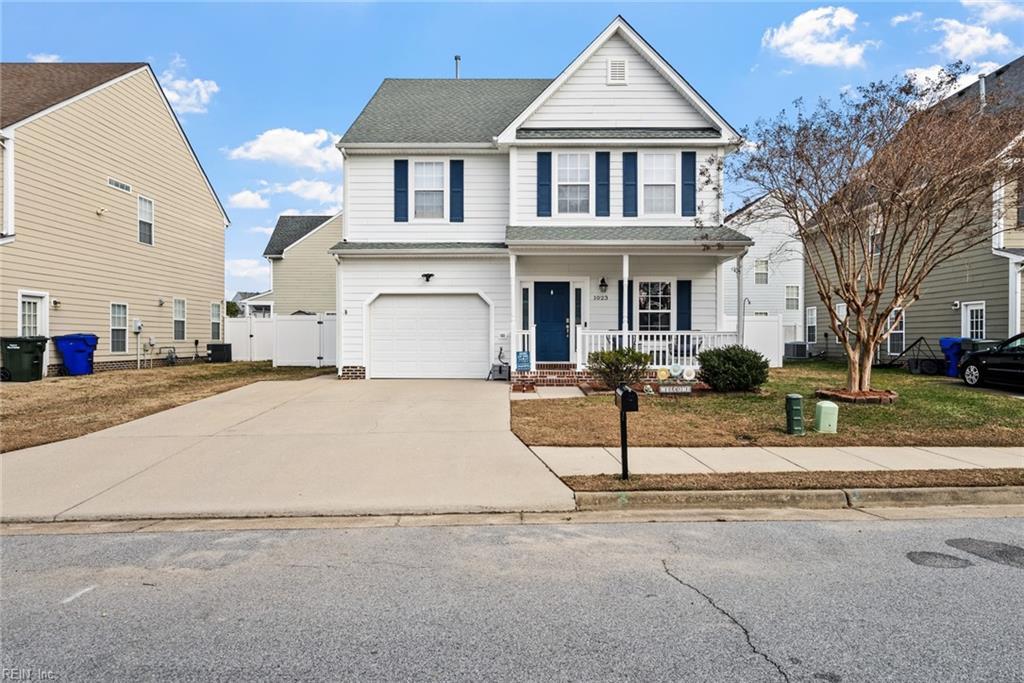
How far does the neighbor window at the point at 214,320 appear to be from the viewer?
2539cm

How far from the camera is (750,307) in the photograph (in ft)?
98.7

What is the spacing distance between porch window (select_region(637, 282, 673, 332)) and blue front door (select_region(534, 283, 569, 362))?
2.08 m

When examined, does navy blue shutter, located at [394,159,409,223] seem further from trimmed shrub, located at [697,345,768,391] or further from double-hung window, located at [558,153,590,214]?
trimmed shrub, located at [697,345,768,391]

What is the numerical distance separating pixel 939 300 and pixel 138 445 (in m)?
22.7

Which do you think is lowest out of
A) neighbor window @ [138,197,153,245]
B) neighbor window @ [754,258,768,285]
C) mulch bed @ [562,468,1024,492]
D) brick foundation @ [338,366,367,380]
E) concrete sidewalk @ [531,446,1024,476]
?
mulch bed @ [562,468,1024,492]

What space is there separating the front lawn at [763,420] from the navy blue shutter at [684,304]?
12.2ft

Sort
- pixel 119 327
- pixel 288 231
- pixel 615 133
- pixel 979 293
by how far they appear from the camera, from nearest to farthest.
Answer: pixel 615 133 → pixel 979 293 → pixel 119 327 → pixel 288 231

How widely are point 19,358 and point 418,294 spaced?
9.85m

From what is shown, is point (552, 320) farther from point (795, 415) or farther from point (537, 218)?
point (795, 415)

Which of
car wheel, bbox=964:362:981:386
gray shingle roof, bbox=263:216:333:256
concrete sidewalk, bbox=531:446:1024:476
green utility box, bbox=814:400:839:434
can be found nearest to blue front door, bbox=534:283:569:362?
green utility box, bbox=814:400:839:434

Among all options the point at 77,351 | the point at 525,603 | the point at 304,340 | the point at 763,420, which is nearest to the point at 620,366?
the point at 763,420

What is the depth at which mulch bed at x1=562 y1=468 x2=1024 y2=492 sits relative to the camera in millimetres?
6418

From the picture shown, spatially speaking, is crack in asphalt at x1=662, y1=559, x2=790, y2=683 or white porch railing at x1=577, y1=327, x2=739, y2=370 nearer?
crack in asphalt at x1=662, y1=559, x2=790, y2=683

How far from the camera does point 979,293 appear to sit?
1841 centimetres
